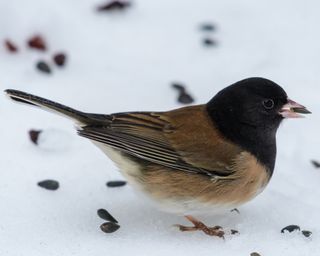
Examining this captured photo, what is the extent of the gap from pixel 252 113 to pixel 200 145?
0.30m

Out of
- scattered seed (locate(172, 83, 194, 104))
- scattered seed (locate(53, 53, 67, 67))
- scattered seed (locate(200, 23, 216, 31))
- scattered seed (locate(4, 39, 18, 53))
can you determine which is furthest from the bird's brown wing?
scattered seed (locate(200, 23, 216, 31))

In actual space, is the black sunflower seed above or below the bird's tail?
above

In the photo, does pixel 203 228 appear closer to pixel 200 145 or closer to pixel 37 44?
pixel 200 145

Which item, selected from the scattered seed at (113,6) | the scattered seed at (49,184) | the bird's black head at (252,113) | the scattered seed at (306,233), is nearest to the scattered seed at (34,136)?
the scattered seed at (49,184)

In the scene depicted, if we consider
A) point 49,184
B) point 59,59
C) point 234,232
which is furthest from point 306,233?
point 59,59

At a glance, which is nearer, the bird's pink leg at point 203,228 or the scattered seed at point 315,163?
the bird's pink leg at point 203,228

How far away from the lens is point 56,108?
12.9ft

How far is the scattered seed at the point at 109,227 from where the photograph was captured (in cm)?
392

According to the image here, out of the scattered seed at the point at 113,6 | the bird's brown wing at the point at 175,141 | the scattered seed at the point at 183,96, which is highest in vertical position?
the scattered seed at the point at 113,6

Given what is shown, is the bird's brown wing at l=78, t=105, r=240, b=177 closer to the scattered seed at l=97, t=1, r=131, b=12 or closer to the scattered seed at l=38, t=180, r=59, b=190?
the scattered seed at l=38, t=180, r=59, b=190

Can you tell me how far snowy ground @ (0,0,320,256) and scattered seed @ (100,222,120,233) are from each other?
0.10 feet

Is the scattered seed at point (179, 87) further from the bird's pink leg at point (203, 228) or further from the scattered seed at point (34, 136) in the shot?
the bird's pink leg at point (203, 228)

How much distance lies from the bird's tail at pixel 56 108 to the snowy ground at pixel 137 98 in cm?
44

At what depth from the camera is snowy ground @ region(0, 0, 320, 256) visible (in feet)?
12.8
